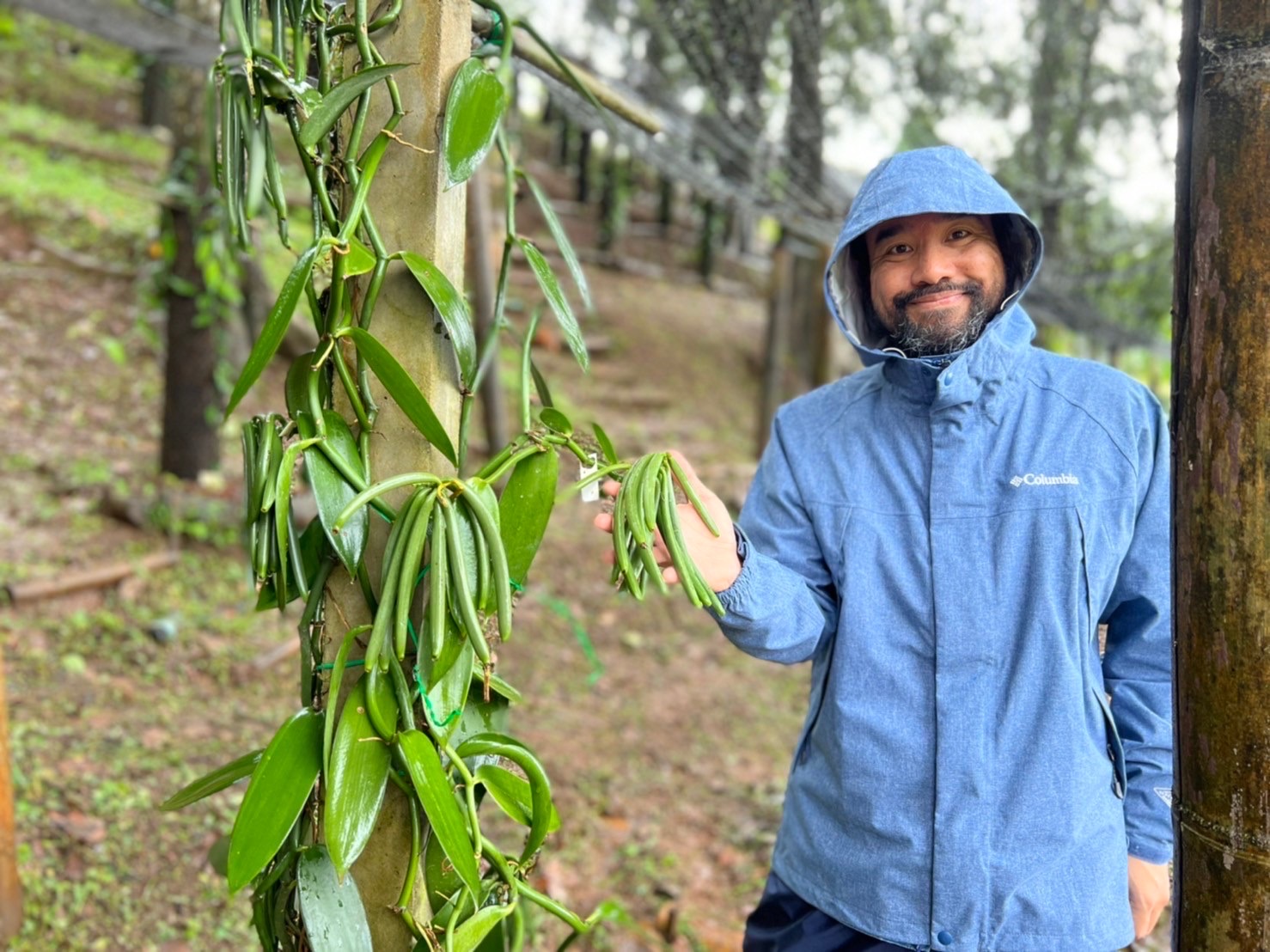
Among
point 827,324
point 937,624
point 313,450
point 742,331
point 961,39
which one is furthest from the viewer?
point 742,331

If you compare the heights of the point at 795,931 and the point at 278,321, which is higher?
the point at 278,321

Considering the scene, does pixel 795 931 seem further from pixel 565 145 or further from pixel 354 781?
pixel 565 145

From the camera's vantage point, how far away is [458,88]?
863mm

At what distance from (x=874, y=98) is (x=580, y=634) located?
21.2ft

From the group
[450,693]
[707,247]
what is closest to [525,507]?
[450,693]

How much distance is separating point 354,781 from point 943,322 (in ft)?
2.33

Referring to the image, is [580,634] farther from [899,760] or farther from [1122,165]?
[1122,165]

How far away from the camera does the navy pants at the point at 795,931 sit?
3.72 feet

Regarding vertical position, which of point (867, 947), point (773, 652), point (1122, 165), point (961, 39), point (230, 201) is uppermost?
point (961, 39)

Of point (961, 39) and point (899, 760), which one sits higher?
point (961, 39)

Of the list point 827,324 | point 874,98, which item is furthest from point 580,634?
point 874,98

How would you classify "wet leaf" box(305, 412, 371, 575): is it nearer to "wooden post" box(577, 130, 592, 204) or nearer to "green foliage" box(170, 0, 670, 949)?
"green foliage" box(170, 0, 670, 949)

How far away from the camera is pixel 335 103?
82 cm

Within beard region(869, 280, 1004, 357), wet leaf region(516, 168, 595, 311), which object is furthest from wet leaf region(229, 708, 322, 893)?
beard region(869, 280, 1004, 357)
